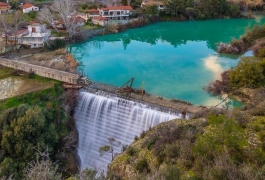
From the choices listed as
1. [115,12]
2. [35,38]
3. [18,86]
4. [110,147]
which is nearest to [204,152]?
[110,147]

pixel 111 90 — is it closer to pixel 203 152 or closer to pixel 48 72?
pixel 48 72

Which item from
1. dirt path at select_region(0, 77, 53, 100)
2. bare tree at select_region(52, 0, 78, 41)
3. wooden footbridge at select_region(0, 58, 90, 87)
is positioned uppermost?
bare tree at select_region(52, 0, 78, 41)

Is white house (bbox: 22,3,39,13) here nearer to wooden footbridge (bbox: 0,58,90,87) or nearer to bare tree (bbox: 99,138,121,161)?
wooden footbridge (bbox: 0,58,90,87)

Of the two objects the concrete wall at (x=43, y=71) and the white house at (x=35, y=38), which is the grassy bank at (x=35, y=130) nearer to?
the concrete wall at (x=43, y=71)

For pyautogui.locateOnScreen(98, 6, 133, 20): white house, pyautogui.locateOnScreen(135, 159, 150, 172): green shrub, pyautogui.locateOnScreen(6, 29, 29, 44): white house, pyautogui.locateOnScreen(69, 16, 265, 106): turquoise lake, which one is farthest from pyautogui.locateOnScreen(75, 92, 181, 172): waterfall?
pyautogui.locateOnScreen(98, 6, 133, 20): white house

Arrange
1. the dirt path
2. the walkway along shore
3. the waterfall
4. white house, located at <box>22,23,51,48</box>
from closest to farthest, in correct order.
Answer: the waterfall → the walkway along shore → the dirt path → white house, located at <box>22,23,51,48</box>
